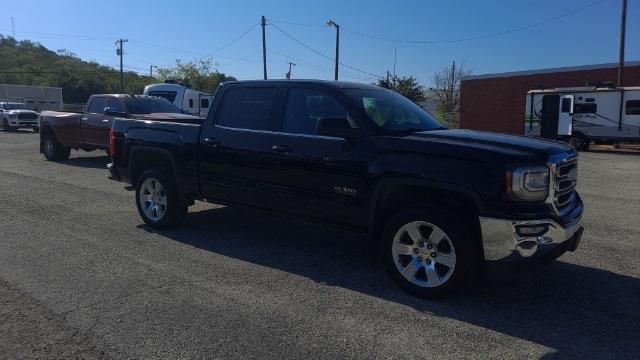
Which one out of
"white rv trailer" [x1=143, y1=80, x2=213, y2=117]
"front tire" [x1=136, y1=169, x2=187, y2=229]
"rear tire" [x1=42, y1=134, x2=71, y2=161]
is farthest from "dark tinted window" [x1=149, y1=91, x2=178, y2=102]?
"front tire" [x1=136, y1=169, x2=187, y2=229]

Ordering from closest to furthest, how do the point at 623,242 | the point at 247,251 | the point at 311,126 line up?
the point at 311,126
the point at 247,251
the point at 623,242

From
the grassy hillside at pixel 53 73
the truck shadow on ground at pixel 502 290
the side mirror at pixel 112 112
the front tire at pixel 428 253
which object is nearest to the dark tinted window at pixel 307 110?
the front tire at pixel 428 253

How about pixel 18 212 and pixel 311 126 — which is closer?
pixel 311 126

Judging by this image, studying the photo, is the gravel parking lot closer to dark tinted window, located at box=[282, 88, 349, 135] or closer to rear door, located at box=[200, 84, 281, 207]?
rear door, located at box=[200, 84, 281, 207]

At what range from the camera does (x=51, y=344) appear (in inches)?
143

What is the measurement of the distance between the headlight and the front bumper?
205 mm

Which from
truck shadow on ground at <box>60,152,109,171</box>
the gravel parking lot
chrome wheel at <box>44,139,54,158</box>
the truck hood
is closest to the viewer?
the gravel parking lot

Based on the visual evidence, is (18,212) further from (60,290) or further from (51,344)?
(51,344)

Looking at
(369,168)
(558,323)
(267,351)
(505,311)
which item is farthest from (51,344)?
(558,323)

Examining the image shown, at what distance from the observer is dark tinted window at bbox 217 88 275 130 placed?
5779 mm

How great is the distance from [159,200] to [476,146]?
14.1 feet

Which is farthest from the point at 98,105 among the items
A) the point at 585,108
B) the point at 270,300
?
the point at 585,108

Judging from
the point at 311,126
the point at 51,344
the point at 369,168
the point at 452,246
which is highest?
the point at 311,126

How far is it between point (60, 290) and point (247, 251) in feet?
6.48
